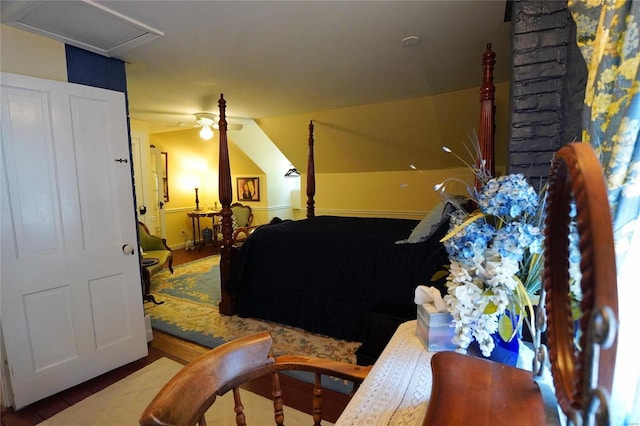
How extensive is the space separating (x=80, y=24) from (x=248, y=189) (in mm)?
4693

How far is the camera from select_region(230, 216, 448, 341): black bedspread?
241cm

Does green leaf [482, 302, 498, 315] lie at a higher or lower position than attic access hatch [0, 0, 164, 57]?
lower

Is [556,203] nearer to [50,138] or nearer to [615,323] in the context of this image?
[615,323]

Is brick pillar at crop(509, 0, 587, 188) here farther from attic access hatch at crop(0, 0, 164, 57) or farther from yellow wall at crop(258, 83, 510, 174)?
attic access hatch at crop(0, 0, 164, 57)

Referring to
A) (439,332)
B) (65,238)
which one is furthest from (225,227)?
(439,332)

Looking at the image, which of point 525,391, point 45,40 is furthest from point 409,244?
point 45,40

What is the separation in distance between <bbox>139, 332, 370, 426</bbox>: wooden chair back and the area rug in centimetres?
104

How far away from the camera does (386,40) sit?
2113 millimetres

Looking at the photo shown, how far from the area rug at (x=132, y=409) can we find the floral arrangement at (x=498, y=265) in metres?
1.38

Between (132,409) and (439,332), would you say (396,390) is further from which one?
(132,409)

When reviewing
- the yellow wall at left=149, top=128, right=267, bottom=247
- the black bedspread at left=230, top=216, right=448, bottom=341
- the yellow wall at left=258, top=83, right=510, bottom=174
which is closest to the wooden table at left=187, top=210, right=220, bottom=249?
the yellow wall at left=149, top=128, right=267, bottom=247

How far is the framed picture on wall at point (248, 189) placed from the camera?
6.33 m

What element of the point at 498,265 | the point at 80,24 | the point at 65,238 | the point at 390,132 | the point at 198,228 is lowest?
the point at 198,228

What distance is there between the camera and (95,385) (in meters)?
2.14
